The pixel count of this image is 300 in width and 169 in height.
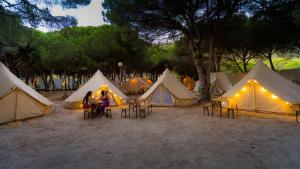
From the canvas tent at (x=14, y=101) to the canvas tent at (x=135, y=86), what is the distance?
1242 centimetres

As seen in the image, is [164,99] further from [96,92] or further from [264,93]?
[264,93]

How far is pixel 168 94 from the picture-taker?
11.9m

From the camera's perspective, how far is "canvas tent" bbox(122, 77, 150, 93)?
21.3 metres

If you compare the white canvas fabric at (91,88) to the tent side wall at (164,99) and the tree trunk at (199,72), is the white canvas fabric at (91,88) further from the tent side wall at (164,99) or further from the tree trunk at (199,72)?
the tree trunk at (199,72)

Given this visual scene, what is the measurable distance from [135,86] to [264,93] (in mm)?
14293

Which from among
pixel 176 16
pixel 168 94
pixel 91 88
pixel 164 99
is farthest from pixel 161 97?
pixel 176 16

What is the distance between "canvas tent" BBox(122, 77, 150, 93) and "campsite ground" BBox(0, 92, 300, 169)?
44.4ft

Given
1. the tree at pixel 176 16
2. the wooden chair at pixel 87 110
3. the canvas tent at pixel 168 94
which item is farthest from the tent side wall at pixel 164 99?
the wooden chair at pixel 87 110

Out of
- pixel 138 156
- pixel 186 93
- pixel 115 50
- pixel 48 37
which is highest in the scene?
pixel 48 37

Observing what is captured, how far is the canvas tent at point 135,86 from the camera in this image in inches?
840

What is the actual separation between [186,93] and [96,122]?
19.7 feet

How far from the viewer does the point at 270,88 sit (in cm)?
840

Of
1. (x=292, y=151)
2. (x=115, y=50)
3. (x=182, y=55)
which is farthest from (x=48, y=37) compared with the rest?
(x=292, y=151)

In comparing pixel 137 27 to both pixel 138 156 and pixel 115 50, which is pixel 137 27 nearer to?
pixel 115 50
